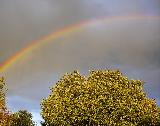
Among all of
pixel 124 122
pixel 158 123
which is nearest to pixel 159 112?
pixel 158 123

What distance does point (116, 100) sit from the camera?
6038 centimetres

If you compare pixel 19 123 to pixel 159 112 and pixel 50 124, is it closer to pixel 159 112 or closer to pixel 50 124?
pixel 50 124

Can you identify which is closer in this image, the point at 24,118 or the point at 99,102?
the point at 99,102

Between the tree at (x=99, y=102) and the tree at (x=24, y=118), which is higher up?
the tree at (x=24, y=118)

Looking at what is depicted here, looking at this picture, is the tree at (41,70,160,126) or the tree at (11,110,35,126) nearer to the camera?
the tree at (41,70,160,126)

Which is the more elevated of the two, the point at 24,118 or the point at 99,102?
the point at 24,118

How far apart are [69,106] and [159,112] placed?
769 inches

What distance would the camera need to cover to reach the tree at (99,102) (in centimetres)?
5956

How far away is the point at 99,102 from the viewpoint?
59.8m

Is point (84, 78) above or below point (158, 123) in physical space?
above

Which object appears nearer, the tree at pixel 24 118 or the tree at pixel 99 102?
the tree at pixel 99 102

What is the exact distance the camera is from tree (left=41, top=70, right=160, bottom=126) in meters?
59.6

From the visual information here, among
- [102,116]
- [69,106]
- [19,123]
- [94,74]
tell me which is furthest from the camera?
[19,123]

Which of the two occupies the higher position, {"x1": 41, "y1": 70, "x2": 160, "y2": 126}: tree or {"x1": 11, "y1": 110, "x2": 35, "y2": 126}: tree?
{"x1": 11, "y1": 110, "x2": 35, "y2": 126}: tree
